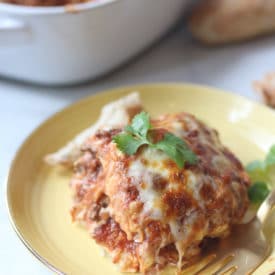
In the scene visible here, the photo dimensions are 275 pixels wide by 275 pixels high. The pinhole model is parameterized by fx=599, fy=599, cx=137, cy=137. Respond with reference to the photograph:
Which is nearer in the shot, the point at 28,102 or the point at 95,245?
the point at 95,245

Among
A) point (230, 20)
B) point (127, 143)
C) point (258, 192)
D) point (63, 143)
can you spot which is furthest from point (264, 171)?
point (230, 20)

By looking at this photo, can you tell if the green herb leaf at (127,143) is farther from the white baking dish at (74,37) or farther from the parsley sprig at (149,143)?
the white baking dish at (74,37)

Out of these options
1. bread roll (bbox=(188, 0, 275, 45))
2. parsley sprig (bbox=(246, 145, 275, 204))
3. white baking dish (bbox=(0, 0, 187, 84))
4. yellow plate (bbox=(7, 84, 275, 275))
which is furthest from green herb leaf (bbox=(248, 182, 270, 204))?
bread roll (bbox=(188, 0, 275, 45))

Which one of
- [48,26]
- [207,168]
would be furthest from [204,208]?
→ [48,26]

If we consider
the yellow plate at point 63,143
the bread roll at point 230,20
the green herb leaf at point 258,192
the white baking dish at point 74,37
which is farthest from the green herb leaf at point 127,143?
the bread roll at point 230,20

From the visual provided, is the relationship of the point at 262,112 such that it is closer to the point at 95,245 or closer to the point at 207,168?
the point at 207,168
